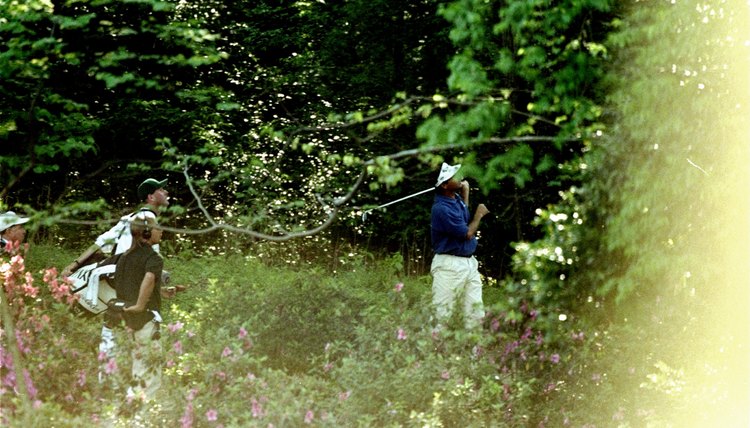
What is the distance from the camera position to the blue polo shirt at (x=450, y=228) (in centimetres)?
830

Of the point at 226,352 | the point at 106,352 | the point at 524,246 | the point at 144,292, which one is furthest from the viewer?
the point at 144,292

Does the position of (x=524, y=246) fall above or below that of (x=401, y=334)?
above

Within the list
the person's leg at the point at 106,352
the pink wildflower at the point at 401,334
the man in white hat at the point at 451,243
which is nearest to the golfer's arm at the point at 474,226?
the man in white hat at the point at 451,243

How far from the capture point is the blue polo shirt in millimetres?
8305

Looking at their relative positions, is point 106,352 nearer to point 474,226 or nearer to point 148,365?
point 148,365

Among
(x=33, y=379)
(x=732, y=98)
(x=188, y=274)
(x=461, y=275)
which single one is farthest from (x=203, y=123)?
(x=732, y=98)

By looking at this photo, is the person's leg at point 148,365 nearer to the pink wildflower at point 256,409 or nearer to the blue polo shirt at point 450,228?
the pink wildflower at point 256,409

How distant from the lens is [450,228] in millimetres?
8297

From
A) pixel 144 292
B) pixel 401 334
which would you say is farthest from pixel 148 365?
pixel 401 334

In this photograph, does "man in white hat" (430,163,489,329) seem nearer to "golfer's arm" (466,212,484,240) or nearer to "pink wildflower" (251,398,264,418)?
"golfer's arm" (466,212,484,240)

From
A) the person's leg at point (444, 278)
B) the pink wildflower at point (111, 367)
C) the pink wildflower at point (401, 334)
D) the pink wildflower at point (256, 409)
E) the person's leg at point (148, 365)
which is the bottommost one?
the person's leg at point (444, 278)

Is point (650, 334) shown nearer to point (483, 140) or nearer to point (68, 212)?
point (483, 140)

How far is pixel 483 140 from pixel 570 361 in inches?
108

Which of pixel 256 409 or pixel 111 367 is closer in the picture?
pixel 256 409
